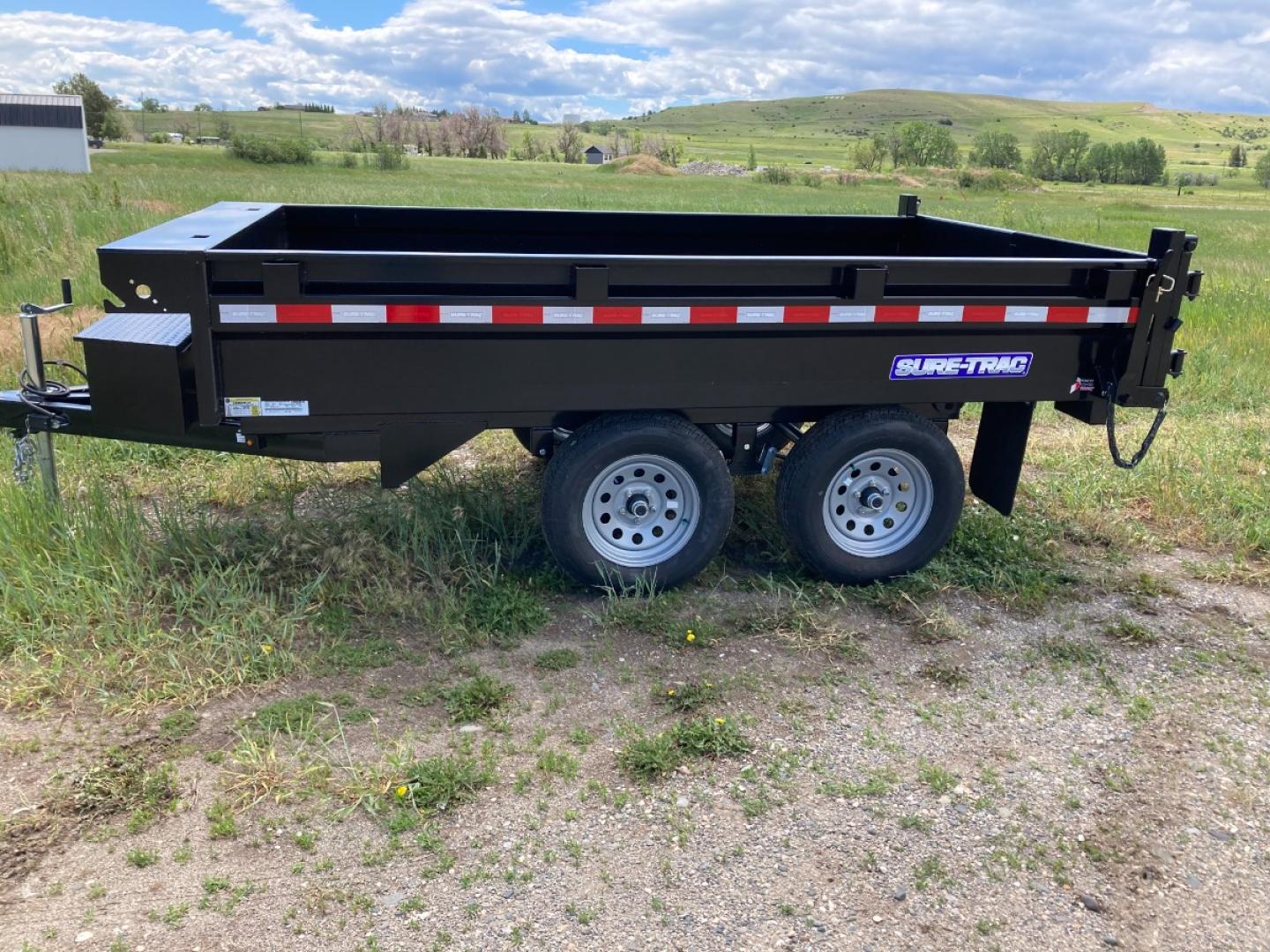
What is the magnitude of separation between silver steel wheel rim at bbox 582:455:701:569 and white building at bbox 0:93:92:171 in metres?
51.7

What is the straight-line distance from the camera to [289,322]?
4.05 metres

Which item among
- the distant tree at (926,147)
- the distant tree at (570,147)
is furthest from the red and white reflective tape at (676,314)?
the distant tree at (570,147)

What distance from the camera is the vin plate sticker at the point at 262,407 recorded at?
4.15m

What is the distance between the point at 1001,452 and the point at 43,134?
178 ft

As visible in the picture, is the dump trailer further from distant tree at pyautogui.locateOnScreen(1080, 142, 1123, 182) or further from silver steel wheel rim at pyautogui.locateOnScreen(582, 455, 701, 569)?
distant tree at pyautogui.locateOnScreen(1080, 142, 1123, 182)

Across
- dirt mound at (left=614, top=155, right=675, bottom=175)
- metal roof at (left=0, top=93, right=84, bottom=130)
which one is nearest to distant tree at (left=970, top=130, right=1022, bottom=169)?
dirt mound at (left=614, top=155, right=675, bottom=175)

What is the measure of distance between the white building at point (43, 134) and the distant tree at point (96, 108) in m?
30.8

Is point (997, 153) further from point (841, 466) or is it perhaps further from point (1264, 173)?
point (841, 466)

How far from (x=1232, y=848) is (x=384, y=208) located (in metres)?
5.11

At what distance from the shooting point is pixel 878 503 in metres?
5.09

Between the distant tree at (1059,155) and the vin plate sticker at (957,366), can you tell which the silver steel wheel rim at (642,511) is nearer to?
the vin plate sticker at (957,366)

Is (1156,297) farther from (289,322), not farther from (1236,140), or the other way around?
(1236,140)

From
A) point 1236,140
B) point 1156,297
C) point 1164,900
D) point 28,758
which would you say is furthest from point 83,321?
point 1236,140

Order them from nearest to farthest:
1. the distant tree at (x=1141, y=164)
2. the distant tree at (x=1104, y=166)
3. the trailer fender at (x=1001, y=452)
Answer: the trailer fender at (x=1001, y=452) < the distant tree at (x=1141, y=164) < the distant tree at (x=1104, y=166)
